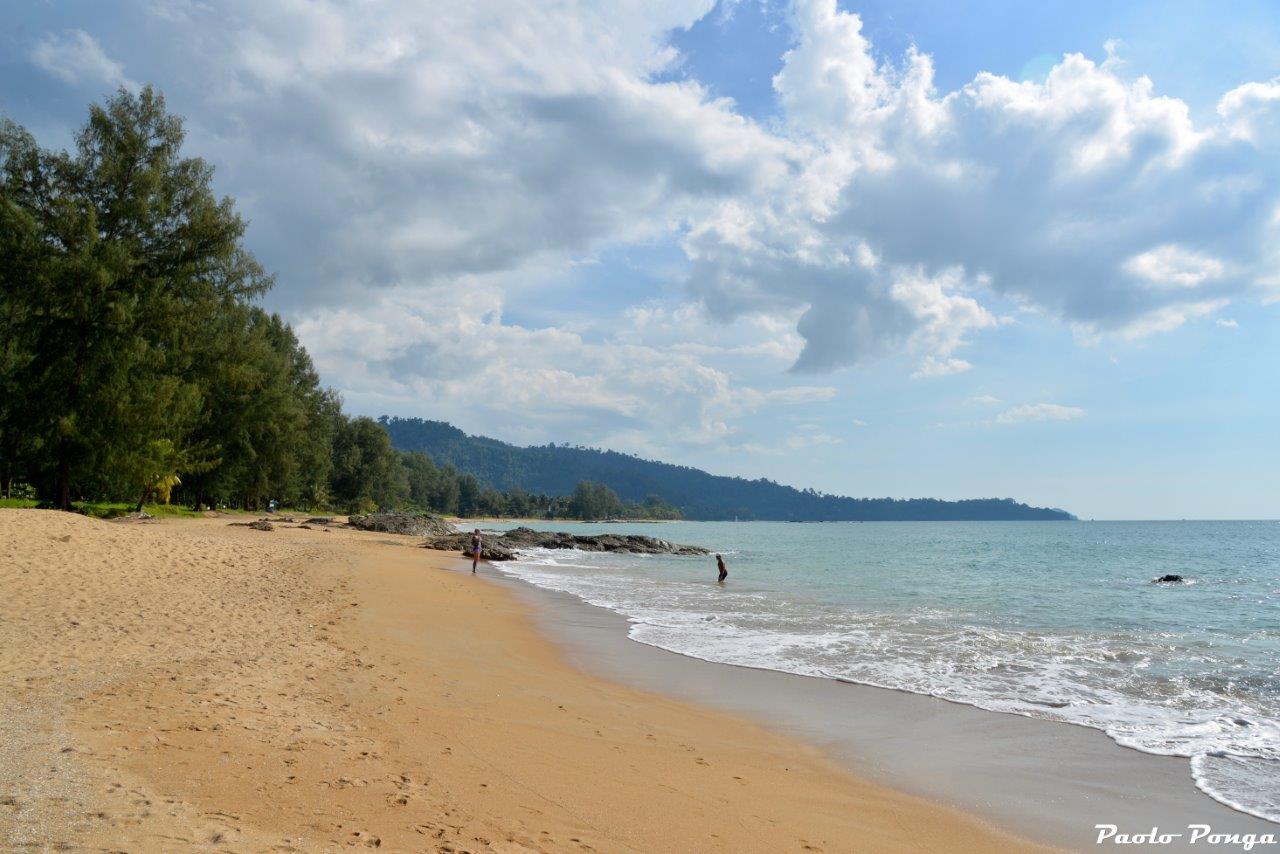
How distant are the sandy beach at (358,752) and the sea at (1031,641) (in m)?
4.01

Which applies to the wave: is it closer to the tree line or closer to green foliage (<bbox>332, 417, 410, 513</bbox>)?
the tree line

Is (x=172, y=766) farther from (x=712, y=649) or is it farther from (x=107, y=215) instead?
(x=107, y=215)

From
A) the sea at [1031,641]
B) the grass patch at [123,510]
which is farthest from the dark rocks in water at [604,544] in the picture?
the grass patch at [123,510]

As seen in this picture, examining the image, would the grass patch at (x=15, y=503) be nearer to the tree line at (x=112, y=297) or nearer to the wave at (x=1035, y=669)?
the tree line at (x=112, y=297)

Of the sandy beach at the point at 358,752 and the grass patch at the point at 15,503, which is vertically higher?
the grass patch at the point at 15,503

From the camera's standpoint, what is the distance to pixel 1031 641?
15.9 meters

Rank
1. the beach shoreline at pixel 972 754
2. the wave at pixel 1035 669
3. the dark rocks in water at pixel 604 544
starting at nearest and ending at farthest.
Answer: the beach shoreline at pixel 972 754, the wave at pixel 1035 669, the dark rocks in water at pixel 604 544

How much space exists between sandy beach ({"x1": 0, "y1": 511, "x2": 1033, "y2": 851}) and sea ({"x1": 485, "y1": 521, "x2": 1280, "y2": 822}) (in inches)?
158

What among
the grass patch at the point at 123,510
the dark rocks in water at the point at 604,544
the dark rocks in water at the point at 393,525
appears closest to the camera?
the grass patch at the point at 123,510

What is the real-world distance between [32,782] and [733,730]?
660 centimetres

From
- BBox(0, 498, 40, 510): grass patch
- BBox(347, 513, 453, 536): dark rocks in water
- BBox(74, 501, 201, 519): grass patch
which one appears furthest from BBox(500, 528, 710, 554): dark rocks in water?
BBox(0, 498, 40, 510): grass patch

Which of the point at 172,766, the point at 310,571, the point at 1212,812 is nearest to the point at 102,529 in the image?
the point at 310,571

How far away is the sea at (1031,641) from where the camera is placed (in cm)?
920

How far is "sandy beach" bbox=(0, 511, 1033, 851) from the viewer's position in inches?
173
